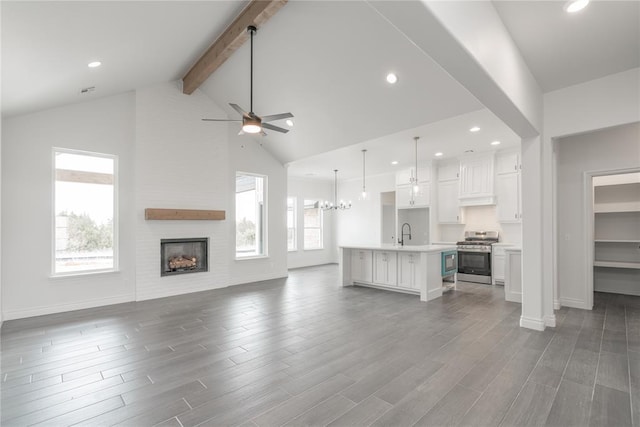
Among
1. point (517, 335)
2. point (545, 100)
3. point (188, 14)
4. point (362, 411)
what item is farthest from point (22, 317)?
point (545, 100)

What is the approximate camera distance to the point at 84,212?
16.9 feet

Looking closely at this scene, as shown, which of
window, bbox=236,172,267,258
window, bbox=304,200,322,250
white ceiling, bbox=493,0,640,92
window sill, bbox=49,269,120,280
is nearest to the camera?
white ceiling, bbox=493,0,640,92

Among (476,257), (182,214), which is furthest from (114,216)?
(476,257)

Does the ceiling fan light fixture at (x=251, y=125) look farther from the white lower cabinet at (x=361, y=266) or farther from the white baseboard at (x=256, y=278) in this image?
the white baseboard at (x=256, y=278)

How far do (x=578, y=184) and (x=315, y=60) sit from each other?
181 inches

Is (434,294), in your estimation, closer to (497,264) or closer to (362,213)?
(497,264)

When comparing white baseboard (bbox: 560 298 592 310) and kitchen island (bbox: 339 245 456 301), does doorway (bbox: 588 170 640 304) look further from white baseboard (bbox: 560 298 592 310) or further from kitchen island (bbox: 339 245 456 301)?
kitchen island (bbox: 339 245 456 301)

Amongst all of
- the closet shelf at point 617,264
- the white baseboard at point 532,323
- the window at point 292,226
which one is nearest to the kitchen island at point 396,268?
the white baseboard at point 532,323

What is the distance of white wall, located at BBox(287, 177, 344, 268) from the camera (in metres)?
9.91

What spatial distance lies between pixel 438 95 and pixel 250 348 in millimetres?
4143

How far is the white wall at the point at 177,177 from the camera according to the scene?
562 cm

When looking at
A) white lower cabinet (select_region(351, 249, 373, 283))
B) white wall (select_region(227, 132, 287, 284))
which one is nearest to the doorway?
white lower cabinet (select_region(351, 249, 373, 283))

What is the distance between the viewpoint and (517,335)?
3.65 metres

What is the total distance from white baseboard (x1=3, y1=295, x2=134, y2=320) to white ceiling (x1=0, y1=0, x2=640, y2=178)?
2.85 meters
